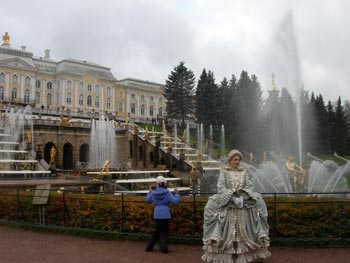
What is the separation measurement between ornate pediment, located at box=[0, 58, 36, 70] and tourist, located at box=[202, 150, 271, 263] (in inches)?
3021

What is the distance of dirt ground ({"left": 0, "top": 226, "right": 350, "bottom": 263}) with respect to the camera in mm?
8219

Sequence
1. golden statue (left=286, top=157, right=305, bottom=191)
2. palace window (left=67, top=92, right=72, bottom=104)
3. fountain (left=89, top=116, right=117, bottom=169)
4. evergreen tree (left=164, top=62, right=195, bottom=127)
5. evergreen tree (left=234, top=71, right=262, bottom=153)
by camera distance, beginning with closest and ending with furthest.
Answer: golden statue (left=286, top=157, right=305, bottom=191), fountain (left=89, top=116, right=117, bottom=169), evergreen tree (left=234, top=71, right=262, bottom=153), evergreen tree (left=164, top=62, right=195, bottom=127), palace window (left=67, top=92, right=72, bottom=104)

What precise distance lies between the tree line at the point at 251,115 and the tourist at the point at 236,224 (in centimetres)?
4914

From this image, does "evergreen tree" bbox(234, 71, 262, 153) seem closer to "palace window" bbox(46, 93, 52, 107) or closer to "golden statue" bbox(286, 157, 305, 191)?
"golden statue" bbox(286, 157, 305, 191)

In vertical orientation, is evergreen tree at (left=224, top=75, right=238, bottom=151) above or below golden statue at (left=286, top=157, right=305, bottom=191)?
above

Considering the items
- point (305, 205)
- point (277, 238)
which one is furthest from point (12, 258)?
point (305, 205)

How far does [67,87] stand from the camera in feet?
271

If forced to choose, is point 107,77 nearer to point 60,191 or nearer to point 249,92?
point 249,92

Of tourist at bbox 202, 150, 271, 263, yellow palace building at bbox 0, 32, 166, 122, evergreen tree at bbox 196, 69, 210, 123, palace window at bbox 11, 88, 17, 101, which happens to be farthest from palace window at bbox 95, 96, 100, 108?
tourist at bbox 202, 150, 271, 263

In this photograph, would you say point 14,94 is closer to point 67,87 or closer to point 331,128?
point 67,87

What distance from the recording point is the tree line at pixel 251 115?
5741 cm

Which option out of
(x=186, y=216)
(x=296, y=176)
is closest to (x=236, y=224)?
(x=186, y=216)

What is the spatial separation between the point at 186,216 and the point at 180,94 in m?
57.1

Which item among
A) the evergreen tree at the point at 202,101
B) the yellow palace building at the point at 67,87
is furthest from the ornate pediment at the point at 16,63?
A: the evergreen tree at the point at 202,101
